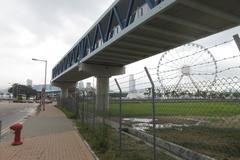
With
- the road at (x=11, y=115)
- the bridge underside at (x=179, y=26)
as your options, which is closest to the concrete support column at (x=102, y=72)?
the road at (x=11, y=115)

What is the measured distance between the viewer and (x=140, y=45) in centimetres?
2739

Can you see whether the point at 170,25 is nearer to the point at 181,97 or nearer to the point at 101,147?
the point at 101,147

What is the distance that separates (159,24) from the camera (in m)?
20.0

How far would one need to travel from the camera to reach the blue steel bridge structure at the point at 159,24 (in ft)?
54.5

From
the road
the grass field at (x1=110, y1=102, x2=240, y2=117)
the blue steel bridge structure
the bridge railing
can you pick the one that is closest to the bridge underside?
the blue steel bridge structure

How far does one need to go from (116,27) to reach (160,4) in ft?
42.5

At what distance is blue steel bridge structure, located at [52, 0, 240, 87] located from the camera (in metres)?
16.6

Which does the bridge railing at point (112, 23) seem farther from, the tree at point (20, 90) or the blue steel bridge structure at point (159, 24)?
the tree at point (20, 90)

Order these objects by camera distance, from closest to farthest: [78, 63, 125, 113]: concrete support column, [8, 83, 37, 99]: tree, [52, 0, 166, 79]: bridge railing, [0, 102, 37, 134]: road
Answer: [52, 0, 166, 79]: bridge railing → [0, 102, 37, 134]: road → [78, 63, 125, 113]: concrete support column → [8, 83, 37, 99]: tree

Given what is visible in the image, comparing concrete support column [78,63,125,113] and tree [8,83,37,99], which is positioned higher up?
tree [8,83,37,99]

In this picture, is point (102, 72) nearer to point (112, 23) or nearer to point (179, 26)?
point (112, 23)

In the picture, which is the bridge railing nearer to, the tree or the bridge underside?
the bridge underside

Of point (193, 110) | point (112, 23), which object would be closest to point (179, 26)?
point (193, 110)

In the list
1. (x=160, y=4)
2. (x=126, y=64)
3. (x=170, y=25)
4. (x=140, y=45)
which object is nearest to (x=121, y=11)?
(x=140, y=45)
